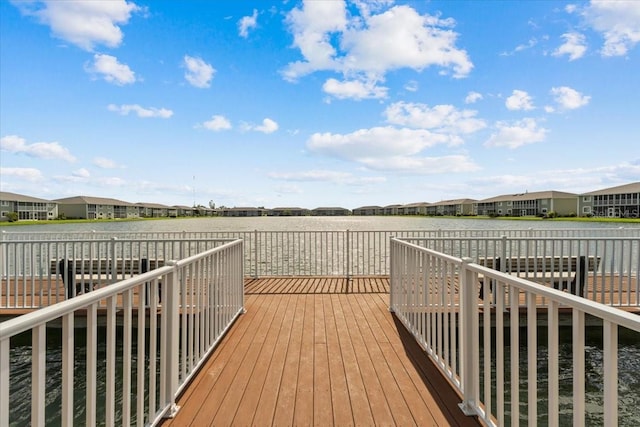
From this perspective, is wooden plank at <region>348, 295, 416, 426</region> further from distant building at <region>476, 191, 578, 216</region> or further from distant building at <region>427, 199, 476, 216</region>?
distant building at <region>427, 199, 476, 216</region>

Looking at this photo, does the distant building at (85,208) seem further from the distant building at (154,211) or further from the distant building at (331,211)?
the distant building at (331,211)

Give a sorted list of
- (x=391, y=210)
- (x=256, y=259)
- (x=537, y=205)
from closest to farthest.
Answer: (x=256, y=259) < (x=537, y=205) < (x=391, y=210)

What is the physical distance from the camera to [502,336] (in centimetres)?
194

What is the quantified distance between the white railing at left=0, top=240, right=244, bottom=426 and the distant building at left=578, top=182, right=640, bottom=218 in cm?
7344

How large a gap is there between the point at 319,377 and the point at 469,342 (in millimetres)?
1336

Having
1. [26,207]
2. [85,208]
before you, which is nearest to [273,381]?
[26,207]

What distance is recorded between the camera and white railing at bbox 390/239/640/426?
1.27 m

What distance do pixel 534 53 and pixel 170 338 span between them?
11.2 m

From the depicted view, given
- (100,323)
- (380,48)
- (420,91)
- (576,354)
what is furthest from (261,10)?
(576,354)

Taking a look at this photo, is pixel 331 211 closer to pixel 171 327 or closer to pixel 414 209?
pixel 414 209

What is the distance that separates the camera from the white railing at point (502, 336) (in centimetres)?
127

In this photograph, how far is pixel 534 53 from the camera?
880 centimetres

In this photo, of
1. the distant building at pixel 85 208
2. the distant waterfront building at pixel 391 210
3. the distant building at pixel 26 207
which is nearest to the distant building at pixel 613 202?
the distant waterfront building at pixel 391 210

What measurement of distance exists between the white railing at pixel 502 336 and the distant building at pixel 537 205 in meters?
74.3
